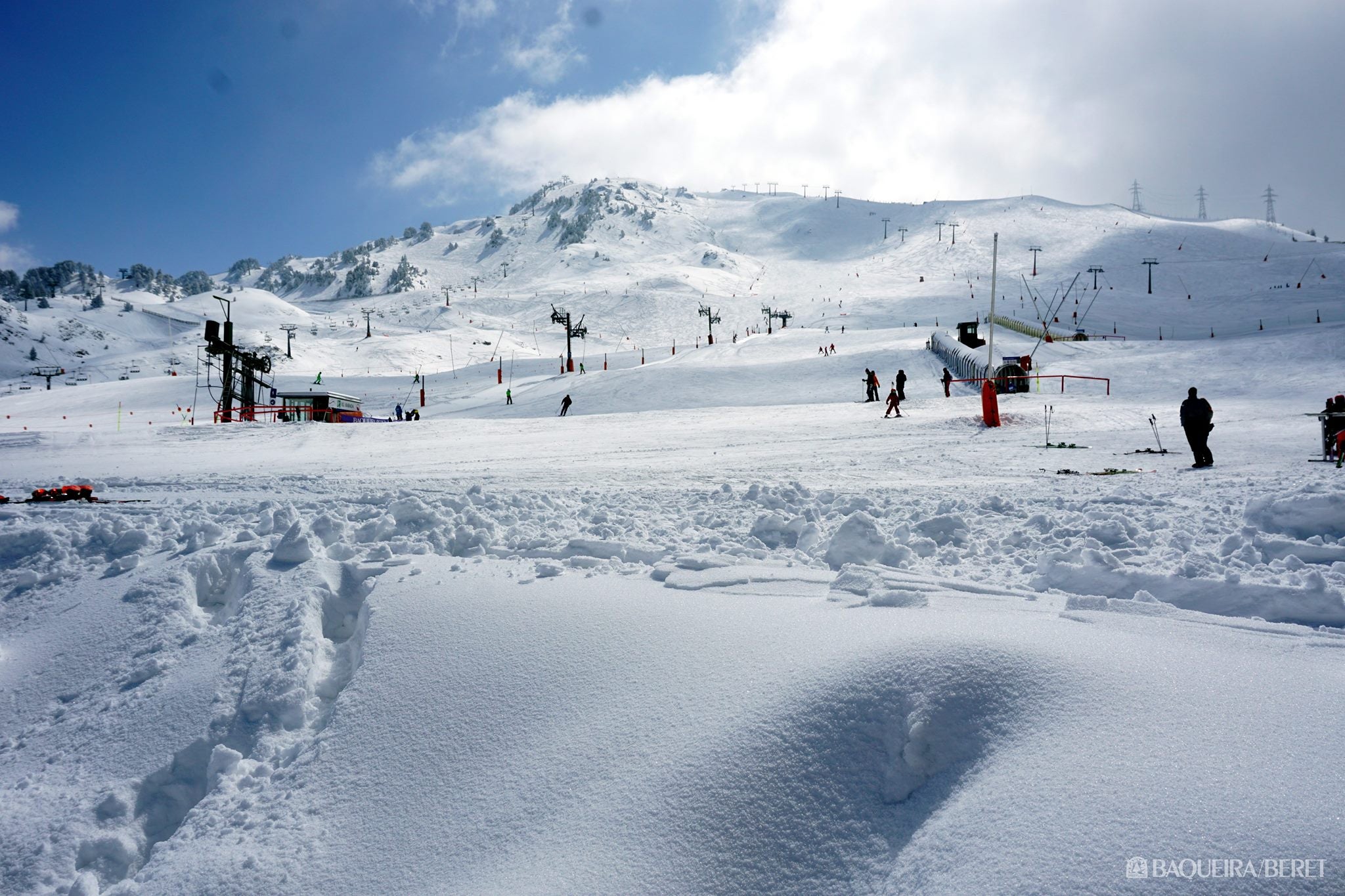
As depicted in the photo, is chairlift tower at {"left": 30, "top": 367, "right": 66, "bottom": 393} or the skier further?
chairlift tower at {"left": 30, "top": 367, "right": 66, "bottom": 393}

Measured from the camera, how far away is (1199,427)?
1166cm

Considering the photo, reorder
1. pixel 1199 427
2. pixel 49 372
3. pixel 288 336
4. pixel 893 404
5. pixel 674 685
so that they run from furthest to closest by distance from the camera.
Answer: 1. pixel 49 372
2. pixel 288 336
3. pixel 893 404
4. pixel 1199 427
5. pixel 674 685

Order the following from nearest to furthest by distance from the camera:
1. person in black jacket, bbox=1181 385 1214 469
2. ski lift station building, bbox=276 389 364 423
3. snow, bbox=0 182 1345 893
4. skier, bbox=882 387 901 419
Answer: snow, bbox=0 182 1345 893, person in black jacket, bbox=1181 385 1214 469, skier, bbox=882 387 901 419, ski lift station building, bbox=276 389 364 423

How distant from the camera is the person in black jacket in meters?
11.7

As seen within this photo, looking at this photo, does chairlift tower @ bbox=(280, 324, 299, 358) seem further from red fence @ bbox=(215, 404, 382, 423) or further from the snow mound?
the snow mound

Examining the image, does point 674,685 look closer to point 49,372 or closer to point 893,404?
point 893,404

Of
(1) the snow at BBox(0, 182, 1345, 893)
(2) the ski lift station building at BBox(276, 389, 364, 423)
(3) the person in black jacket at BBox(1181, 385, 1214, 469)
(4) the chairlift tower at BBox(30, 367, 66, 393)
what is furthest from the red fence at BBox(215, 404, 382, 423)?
(4) the chairlift tower at BBox(30, 367, 66, 393)

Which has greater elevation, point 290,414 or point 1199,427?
point 290,414

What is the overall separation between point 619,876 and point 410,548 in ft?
13.5

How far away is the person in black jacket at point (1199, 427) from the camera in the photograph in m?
11.7

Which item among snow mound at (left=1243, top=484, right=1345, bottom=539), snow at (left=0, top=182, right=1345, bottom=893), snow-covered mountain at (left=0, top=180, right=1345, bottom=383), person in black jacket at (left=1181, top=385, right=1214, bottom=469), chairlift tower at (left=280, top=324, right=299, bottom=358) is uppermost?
snow-covered mountain at (left=0, top=180, right=1345, bottom=383)

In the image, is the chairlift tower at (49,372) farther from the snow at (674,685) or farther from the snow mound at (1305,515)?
the snow mound at (1305,515)

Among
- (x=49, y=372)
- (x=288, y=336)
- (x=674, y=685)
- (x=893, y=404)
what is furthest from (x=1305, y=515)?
(x=49, y=372)

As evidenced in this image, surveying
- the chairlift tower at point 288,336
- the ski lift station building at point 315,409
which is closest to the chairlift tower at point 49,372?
the chairlift tower at point 288,336
